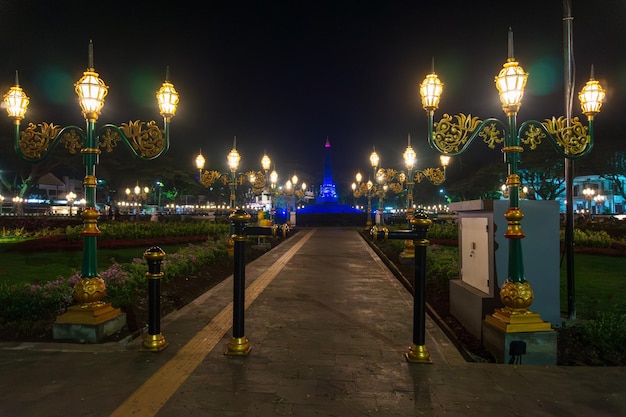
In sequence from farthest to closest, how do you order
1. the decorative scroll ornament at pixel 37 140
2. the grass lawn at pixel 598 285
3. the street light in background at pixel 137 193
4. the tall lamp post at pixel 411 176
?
the street light in background at pixel 137 193 → the tall lamp post at pixel 411 176 → the grass lawn at pixel 598 285 → the decorative scroll ornament at pixel 37 140

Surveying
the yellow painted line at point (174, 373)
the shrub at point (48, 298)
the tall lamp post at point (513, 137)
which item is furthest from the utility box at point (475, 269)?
the shrub at point (48, 298)

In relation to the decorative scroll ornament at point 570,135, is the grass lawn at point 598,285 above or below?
below

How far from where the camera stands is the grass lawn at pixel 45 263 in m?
10.3

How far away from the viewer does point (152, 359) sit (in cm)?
536

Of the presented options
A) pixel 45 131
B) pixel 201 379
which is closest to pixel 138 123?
pixel 45 131

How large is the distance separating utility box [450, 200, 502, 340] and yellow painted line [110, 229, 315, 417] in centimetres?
400

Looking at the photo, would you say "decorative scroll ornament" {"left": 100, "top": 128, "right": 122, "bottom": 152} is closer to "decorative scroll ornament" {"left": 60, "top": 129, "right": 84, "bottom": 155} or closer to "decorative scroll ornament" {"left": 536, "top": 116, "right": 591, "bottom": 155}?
"decorative scroll ornament" {"left": 60, "top": 129, "right": 84, "bottom": 155}

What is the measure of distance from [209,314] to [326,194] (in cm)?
5268

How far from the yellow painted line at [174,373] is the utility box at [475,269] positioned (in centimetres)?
400

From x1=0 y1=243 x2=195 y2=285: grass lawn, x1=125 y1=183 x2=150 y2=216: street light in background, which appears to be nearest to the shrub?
x1=0 y1=243 x2=195 y2=285: grass lawn

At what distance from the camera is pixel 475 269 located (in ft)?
22.7

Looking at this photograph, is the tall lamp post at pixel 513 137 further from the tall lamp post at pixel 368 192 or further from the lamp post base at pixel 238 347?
the tall lamp post at pixel 368 192

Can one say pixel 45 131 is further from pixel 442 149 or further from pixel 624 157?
pixel 624 157

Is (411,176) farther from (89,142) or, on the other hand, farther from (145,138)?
(89,142)
